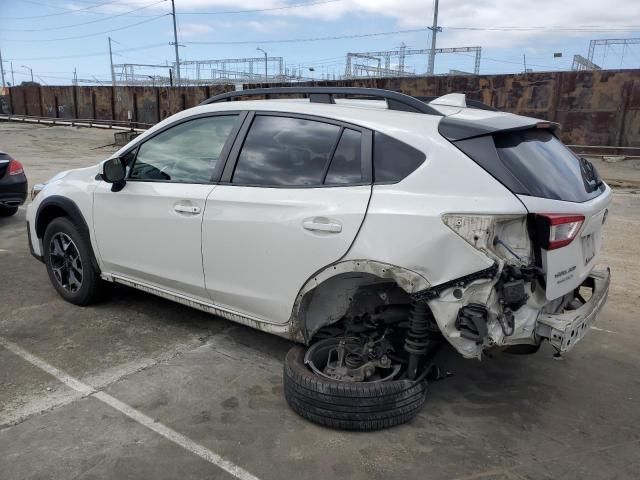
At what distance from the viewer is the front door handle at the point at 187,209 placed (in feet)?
11.4

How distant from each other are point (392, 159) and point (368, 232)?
0.42 m

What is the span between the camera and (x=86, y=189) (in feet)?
14.0

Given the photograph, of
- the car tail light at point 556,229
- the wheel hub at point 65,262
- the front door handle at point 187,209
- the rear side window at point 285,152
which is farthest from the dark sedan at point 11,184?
the car tail light at point 556,229

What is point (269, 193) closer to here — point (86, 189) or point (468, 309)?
point (468, 309)

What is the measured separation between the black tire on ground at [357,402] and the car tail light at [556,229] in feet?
3.36

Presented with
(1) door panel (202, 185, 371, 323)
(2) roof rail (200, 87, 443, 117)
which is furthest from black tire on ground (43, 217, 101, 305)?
(2) roof rail (200, 87, 443, 117)

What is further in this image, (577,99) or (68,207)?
(577,99)

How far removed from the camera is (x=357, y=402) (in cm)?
282

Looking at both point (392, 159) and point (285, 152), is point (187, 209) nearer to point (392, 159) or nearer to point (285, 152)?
point (285, 152)

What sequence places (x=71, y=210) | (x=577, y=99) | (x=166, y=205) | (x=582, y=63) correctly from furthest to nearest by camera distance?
1. (x=582, y=63)
2. (x=577, y=99)
3. (x=71, y=210)
4. (x=166, y=205)

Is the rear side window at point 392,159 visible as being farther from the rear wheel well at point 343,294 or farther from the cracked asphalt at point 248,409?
the cracked asphalt at point 248,409

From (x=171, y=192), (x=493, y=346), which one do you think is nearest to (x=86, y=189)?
(x=171, y=192)

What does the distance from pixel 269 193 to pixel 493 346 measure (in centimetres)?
151

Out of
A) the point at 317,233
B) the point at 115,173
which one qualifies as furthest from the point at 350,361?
the point at 115,173
